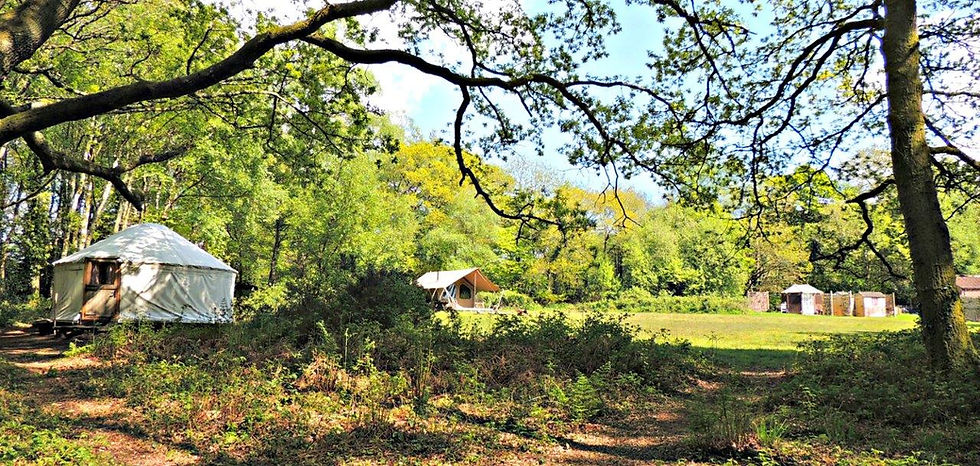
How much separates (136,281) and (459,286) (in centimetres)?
2486

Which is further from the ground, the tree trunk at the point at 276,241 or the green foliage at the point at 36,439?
the tree trunk at the point at 276,241

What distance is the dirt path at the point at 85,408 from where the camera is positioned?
4.77 metres

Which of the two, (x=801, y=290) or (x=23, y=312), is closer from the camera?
(x=23, y=312)

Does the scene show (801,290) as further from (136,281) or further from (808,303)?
(136,281)

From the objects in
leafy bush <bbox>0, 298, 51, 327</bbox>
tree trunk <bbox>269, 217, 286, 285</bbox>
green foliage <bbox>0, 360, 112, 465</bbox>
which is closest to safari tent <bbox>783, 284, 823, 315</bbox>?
tree trunk <bbox>269, 217, 286, 285</bbox>

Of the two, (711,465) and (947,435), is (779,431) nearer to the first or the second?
(711,465)

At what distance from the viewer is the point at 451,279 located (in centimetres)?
3222

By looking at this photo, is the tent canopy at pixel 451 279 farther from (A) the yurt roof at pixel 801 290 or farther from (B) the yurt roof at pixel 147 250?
(A) the yurt roof at pixel 801 290

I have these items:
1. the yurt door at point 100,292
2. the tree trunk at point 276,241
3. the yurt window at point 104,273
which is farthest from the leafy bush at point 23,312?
the tree trunk at point 276,241

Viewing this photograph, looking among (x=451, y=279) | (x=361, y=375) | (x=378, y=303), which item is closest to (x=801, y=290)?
(x=451, y=279)

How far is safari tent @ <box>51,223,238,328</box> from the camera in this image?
1386cm

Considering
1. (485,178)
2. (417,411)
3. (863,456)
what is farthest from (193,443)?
(863,456)

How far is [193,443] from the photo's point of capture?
4992mm

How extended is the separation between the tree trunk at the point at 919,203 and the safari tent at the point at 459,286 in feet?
79.4
